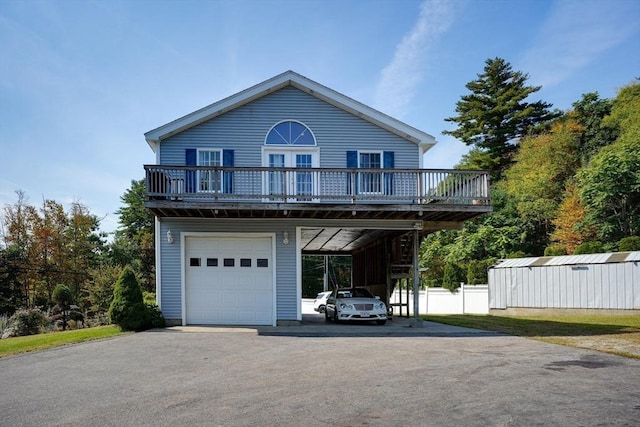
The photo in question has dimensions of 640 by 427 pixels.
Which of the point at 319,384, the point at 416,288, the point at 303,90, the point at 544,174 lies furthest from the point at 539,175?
the point at 319,384

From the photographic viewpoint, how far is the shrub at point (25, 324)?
18.9 meters

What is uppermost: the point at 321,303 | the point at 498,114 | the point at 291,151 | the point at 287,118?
the point at 498,114

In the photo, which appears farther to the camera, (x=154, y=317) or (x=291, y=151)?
(x=291, y=151)

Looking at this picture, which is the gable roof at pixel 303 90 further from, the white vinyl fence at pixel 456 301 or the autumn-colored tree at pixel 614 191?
the autumn-colored tree at pixel 614 191

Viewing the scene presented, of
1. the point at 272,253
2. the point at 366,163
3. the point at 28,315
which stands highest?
the point at 366,163

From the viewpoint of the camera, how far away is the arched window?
18.2m

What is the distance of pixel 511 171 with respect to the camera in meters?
44.4

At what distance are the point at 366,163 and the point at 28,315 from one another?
13.2 m

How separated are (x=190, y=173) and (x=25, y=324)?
845cm

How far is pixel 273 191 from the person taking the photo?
683 inches

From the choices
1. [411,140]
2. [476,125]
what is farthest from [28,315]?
[476,125]

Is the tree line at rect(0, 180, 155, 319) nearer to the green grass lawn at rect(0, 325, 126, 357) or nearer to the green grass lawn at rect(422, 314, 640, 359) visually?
the green grass lawn at rect(0, 325, 126, 357)

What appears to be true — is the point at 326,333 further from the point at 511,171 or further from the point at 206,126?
the point at 511,171

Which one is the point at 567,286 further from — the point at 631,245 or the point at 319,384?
the point at 319,384
